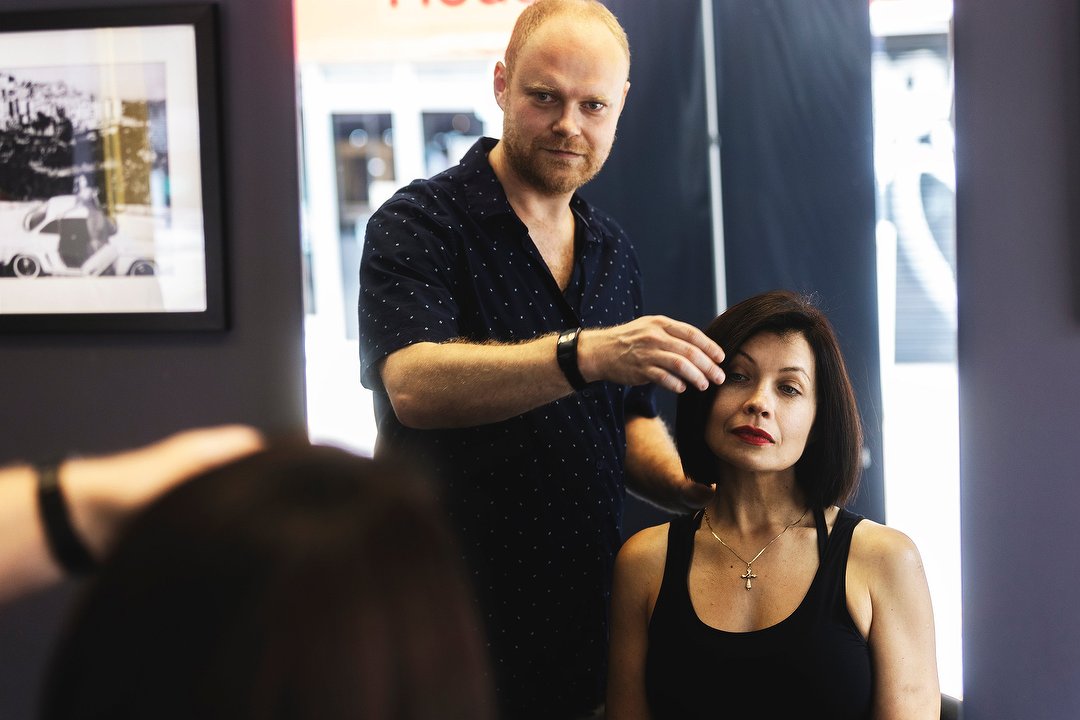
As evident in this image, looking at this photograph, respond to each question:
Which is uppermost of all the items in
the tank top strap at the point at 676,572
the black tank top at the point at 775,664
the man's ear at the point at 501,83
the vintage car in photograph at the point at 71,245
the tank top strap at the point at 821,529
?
the man's ear at the point at 501,83

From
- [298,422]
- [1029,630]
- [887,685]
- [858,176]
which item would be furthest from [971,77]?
[298,422]

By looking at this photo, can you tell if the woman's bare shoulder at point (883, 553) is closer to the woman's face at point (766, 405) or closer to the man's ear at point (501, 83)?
the woman's face at point (766, 405)

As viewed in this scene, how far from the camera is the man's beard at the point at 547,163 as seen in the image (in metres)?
2.03

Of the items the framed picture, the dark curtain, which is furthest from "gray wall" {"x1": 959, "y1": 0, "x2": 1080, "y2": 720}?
the framed picture

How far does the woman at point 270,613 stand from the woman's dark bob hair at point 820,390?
1515 mm

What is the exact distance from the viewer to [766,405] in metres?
1.95

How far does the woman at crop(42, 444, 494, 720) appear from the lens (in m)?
0.51

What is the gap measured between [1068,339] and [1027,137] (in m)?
0.58

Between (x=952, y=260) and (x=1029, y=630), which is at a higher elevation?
(x=952, y=260)

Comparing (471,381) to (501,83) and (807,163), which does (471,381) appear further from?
(807,163)

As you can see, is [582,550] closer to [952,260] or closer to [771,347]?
[771,347]

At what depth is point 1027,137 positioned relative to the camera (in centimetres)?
281

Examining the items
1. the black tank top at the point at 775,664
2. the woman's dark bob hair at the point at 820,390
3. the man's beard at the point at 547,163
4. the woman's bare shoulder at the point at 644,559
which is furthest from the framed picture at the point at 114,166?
the black tank top at the point at 775,664

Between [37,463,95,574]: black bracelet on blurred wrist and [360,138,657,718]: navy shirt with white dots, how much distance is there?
1008mm
